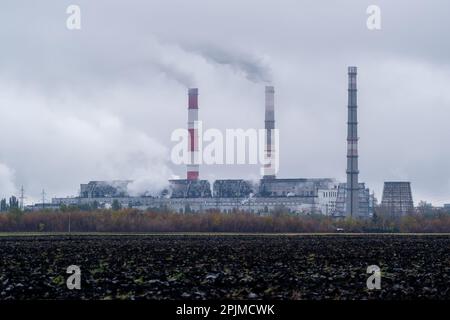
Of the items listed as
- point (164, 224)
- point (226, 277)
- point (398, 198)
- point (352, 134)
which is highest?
point (352, 134)

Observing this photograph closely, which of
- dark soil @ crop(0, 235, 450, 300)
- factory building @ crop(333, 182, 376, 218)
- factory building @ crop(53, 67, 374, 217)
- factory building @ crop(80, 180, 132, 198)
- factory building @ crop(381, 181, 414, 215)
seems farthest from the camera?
factory building @ crop(80, 180, 132, 198)

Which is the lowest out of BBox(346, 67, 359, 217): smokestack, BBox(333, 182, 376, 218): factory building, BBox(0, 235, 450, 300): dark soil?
BBox(0, 235, 450, 300): dark soil

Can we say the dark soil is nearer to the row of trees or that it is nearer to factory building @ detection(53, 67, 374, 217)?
the row of trees

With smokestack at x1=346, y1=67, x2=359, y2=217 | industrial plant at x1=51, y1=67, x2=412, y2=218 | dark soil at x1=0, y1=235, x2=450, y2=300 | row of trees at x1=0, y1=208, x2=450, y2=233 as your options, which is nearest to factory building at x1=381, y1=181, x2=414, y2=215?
industrial plant at x1=51, y1=67, x2=412, y2=218

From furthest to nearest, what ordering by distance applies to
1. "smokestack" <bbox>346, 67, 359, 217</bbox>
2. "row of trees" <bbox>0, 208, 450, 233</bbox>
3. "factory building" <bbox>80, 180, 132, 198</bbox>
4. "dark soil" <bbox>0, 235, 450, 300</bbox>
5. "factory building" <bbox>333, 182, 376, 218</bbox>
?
"factory building" <bbox>80, 180, 132, 198</bbox>, "factory building" <bbox>333, 182, 376, 218</bbox>, "smokestack" <bbox>346, 67, 359, 217</bbox>, "row of trees" <bbox>0, 208, 450, 233</bbox>, "dark soil" <bbox>0, 235, 450, 300</bbox>

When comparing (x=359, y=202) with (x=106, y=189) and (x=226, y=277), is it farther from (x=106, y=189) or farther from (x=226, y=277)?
(x=226, y=277)

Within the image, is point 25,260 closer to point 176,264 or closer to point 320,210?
point 176,264

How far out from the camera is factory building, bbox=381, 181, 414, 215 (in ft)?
545

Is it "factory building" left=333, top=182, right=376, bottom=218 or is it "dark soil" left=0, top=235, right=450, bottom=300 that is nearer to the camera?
"dark soil" left=0, top=235, right=450, bottom=300

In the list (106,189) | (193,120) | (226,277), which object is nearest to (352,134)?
(193,120)

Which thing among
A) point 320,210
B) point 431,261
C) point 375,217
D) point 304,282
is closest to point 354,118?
point 375,217

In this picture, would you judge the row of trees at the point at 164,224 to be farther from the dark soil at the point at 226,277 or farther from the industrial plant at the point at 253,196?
the dark soil at the point at 226,277

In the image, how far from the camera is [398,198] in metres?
166
